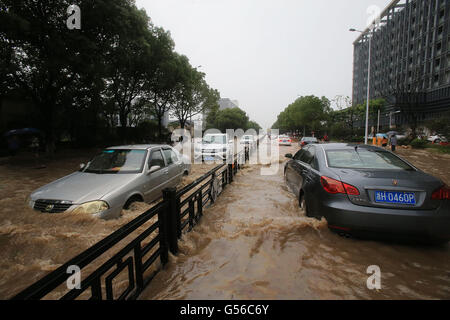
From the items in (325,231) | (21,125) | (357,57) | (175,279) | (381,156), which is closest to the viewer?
(175,279)

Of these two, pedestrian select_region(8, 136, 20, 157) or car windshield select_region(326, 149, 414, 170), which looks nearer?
car windshield select_region(326, 149, 414, 170)

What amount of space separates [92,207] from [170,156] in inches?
116

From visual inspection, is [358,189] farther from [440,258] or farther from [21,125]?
[21,125]

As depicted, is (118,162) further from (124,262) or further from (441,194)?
(441,194)

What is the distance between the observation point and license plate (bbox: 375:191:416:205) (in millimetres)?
2951

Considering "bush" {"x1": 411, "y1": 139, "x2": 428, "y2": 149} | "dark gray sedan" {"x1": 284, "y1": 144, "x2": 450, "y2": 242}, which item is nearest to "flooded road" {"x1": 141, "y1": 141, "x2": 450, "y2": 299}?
"dark gray sedan" {"x1": 284, "y1": 144, "x2": 450, "y2": 242}

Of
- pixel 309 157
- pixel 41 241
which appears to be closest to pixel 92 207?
pixel 41 241

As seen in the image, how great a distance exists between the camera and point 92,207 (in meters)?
3.65

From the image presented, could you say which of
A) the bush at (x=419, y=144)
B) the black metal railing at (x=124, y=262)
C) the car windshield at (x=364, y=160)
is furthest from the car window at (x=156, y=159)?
the bush at (x=419, y=144)

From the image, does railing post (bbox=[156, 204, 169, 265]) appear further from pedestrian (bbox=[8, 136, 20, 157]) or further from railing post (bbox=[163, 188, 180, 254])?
pedestrian (bbox=[8, 136, 20, 157])
